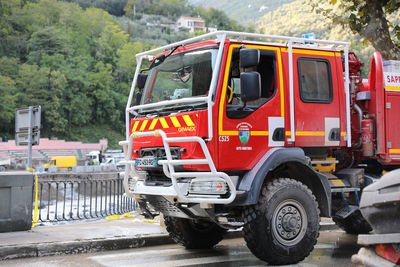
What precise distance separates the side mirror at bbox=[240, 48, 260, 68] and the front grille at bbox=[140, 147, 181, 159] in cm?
150

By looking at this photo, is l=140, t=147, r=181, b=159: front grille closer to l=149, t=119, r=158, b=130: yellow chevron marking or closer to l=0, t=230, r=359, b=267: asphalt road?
l=149, t=119, r=158, b=130: yellow chevron marking

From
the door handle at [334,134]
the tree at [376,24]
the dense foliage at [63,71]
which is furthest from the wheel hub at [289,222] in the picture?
the dense foliage at [63,71]

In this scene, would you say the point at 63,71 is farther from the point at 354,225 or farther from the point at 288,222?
the point at 288,222

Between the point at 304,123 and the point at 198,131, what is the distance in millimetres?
1819

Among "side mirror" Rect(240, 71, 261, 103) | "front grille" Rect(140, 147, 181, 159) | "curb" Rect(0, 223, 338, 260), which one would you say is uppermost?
"side mirror" Rect(240, 71, 261, 103)

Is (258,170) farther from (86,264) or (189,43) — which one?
(86,264)

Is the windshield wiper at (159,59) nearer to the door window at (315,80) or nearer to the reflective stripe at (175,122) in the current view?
the reflective stripe at (175,122)

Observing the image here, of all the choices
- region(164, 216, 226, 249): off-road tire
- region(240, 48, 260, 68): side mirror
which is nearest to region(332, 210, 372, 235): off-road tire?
region(164, 216, 226, 249): off-road tire

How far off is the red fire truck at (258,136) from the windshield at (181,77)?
0.02m

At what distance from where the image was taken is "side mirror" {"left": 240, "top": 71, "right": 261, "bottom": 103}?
6445 millimetres

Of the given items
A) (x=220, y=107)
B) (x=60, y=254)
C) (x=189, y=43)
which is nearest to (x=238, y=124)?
(x=220, y=107)

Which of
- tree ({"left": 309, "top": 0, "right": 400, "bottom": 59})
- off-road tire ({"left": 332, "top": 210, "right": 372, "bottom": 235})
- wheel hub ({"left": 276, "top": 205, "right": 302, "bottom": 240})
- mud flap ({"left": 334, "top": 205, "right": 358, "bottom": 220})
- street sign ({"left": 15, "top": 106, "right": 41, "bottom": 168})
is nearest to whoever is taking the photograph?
wheel hub ({"left": 276, "top": 205, "right": 302, "bottom": 240})

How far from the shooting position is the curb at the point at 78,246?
7863mm

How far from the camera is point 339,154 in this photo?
8.08 m
